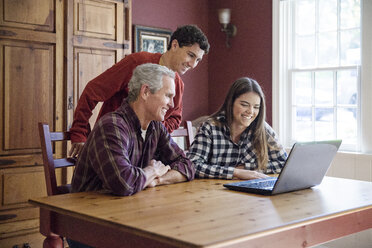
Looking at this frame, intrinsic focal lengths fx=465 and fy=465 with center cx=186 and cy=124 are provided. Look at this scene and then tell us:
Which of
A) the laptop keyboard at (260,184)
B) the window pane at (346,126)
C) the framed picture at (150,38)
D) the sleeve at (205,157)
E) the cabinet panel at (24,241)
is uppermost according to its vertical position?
the framed picture at (150,38)

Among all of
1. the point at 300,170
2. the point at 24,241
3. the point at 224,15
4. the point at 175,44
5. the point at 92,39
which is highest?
the point at 224,15

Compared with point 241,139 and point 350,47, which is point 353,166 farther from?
point 241,139

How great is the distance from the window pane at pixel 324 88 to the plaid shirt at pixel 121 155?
2.58 metres

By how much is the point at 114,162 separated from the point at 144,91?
16.6 inches

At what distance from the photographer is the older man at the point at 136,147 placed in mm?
1903

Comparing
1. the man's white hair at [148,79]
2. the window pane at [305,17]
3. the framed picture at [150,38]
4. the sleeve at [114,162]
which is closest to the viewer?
the sleeve at [114,162]

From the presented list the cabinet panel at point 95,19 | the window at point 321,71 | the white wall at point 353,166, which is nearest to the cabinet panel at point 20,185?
the cabinet panel at point 95,19

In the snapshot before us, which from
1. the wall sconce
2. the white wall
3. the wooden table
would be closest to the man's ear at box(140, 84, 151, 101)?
the wooden table

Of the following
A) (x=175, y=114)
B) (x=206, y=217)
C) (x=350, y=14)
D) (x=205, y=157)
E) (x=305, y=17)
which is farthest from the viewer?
Result: (x=305, y=17)

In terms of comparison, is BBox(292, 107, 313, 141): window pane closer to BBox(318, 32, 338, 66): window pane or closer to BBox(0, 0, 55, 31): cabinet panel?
BBox(318, 32, 338, 66): window pane

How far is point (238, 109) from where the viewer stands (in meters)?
2.71

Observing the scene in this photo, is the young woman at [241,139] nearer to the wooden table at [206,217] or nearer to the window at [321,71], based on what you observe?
the wooden table at [206,217]

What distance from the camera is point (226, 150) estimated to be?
2688mm

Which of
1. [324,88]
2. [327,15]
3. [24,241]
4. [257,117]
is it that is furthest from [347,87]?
[24,241]
